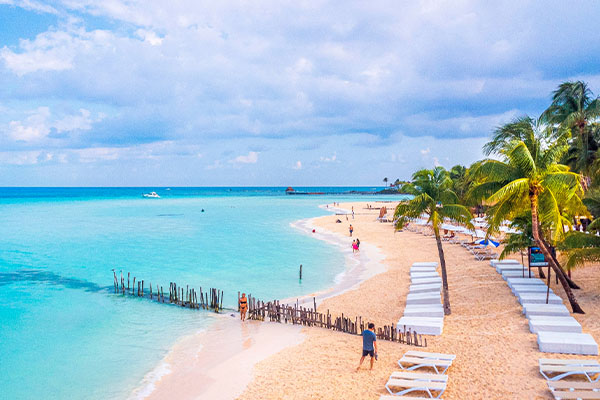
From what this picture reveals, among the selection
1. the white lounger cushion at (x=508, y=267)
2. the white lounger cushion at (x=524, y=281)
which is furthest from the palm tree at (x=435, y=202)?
the white lounger cushion at (x=508, y=267)

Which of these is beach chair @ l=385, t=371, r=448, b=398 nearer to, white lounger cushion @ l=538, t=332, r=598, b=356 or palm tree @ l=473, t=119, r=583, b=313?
white lounger cushion @ l=538, t=332, r=598, b=356

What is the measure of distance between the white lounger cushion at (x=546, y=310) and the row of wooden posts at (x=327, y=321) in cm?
417

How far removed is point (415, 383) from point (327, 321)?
6433 mm

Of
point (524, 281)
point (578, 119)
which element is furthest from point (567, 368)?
point (578, 119)

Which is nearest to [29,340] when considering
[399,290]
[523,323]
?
[399,290]

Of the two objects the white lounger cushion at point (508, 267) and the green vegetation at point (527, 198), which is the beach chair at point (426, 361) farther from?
the white lounger cushion at point (508, 267)

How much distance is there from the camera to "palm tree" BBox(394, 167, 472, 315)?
16.1 m

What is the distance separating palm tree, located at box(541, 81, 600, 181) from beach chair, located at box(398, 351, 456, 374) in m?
17.0

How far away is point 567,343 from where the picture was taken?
1139 centimetres

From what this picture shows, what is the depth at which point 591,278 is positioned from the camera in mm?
19906

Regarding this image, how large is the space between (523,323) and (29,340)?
65.0 ft

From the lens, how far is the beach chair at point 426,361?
10844 millimetres

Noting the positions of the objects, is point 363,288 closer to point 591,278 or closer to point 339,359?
point 339,359

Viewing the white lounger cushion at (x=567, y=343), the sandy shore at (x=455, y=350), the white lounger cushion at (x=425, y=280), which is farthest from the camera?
the white lounger cushion at (x=425, y=280)
